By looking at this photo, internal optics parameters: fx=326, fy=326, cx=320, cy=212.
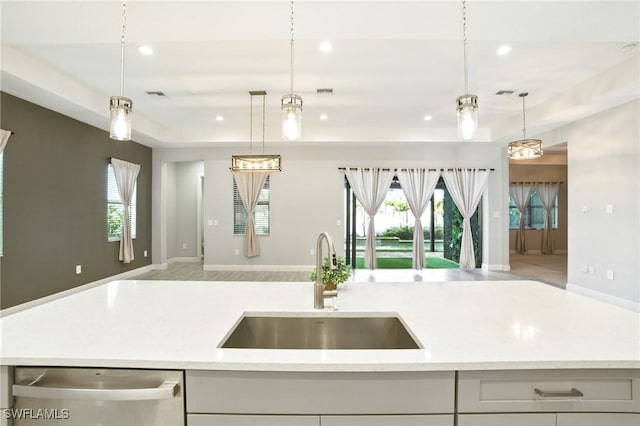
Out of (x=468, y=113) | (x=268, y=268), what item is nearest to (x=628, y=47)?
(x=468, y=113)

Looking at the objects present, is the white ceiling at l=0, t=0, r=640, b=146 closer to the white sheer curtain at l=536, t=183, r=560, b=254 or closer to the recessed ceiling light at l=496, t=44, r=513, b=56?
the recessed ceiling light at l=496, t=44, r=513, b=56

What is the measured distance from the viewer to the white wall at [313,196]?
6.98 metres

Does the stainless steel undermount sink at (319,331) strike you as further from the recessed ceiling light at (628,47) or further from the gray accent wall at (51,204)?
the gray accent wall at (51,204)

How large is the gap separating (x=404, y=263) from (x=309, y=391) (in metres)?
7.27

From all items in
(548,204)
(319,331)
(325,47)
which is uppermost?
(325,47)

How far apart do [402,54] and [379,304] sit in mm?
2962

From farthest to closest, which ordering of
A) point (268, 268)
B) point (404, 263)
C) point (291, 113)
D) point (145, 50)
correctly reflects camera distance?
1. point (404, 263)
2. point (268, 268)
3. point (145, 50)
4. point (291, 113)

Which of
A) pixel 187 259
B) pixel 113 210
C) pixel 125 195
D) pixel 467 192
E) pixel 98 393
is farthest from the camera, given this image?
pixel 187 259

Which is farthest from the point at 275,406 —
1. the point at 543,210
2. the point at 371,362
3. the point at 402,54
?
the point at 543,210

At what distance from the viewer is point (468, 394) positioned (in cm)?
98

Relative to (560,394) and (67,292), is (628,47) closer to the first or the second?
(560,394)

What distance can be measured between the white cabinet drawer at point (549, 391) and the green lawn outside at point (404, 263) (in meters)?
6.44

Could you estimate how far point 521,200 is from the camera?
988 cm

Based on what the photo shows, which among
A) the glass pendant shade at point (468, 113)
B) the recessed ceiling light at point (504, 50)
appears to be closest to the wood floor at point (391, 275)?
the recessed ceiling light at point (504, 50)
